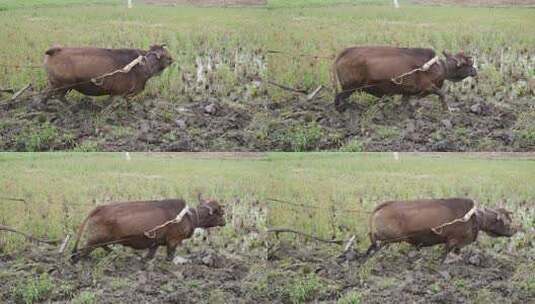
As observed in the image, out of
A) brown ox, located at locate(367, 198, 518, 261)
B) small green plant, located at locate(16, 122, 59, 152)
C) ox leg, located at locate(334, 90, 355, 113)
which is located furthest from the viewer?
brown ox, located at locate(367, 198, 518, 261)

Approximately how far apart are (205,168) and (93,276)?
3.15 ft

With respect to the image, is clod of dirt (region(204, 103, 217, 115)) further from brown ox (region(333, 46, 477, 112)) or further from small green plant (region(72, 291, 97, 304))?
small green plant (region(72, 291, 97, 304))

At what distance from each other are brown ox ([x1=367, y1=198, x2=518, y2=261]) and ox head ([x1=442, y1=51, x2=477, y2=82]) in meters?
0.77

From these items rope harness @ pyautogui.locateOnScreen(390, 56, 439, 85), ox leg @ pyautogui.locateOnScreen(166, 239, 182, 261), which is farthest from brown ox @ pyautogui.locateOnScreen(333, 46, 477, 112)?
ox leg @ pyautogui.locateOnScreen(166, 239, 182, 261)

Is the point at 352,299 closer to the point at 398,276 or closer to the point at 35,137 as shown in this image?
the point at 398,276

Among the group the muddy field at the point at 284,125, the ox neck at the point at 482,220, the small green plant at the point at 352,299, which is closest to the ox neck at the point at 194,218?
the muddy field at the point at 284,125

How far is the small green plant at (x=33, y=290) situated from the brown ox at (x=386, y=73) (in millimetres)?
2090

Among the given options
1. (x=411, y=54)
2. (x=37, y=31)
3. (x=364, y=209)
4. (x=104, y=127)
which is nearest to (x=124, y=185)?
(x=104, y=127)

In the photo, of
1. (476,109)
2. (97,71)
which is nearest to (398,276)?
(476,109)

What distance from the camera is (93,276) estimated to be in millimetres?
6492

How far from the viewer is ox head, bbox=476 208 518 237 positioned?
6.57m

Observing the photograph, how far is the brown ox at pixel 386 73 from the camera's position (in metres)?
6.39

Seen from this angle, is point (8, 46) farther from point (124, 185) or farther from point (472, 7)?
point (472, 7)

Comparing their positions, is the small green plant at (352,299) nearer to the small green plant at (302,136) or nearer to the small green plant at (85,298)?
the small green plant at (302,136)
